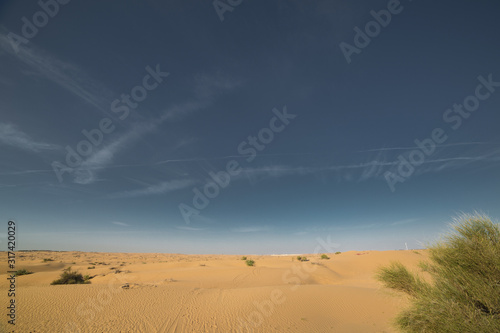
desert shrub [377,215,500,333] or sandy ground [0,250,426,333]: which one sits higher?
desert shrub [377,215,500,333]

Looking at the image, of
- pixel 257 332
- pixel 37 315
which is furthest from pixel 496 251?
pixel 37 315

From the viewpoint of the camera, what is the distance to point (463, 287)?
4270mm

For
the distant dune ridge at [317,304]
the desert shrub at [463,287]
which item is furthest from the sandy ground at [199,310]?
the desert shrub at [463,287]

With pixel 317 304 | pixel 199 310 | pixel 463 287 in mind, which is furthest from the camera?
pixel 317 304

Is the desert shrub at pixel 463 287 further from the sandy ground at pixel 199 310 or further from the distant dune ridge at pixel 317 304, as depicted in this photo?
the sandy ground at pixel 199 310

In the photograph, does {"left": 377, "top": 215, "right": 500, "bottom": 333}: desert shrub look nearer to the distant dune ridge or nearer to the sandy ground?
the distant dune ridge

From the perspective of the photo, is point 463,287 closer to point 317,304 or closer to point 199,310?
point 317,304

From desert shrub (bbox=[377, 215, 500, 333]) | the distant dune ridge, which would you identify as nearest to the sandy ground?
the distant dune ridge

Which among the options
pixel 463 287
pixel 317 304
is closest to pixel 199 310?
pixel 317 304

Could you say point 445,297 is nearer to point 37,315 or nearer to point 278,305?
point 278,305

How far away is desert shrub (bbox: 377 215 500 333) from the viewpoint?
153 inches

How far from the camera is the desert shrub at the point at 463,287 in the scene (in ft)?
12.8

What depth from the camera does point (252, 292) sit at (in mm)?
10227

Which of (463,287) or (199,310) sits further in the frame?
(199,310)
